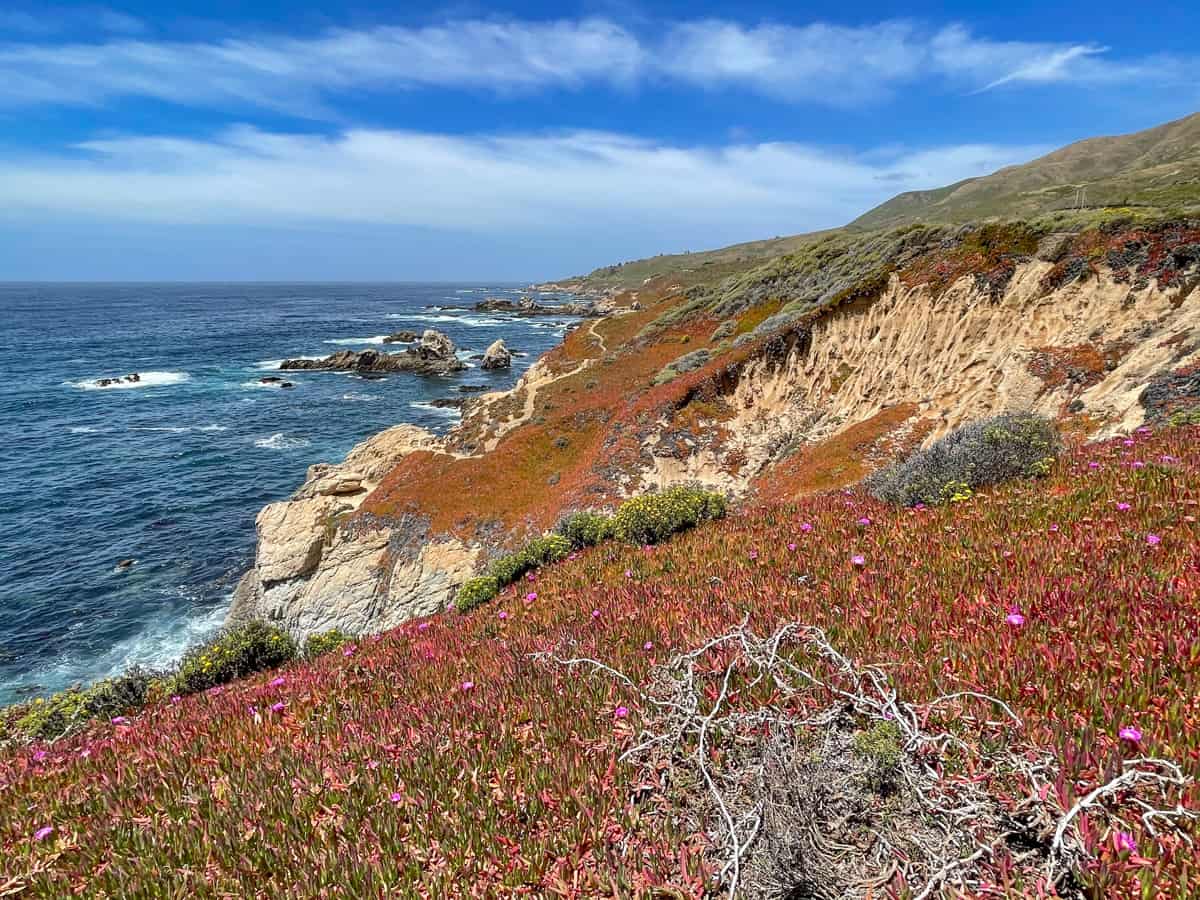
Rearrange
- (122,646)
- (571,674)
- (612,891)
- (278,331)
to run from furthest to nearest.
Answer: (278,331) → (122,646) → (571,674) → (612,891)

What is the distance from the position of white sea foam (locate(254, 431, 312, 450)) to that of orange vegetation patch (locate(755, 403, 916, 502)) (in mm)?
41786

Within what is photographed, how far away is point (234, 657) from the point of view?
9.93m

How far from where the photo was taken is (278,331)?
12388 centimetres

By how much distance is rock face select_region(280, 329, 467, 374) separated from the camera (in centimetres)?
8238

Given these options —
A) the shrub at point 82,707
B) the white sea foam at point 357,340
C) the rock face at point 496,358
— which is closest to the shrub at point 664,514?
the shrub at point 82,707

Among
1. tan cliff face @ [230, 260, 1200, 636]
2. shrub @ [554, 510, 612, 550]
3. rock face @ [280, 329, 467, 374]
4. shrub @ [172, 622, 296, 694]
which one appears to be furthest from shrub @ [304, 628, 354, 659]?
rock face @ [280, 329, 467, 374]

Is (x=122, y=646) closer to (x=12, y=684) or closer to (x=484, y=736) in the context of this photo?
(x=12, y=684)

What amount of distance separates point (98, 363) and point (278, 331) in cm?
4179

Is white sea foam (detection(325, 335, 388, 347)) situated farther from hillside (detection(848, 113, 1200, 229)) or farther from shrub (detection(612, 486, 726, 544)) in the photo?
hillside (detection(848, 113, 1200, 229))

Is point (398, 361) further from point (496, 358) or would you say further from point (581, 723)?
point (581, 723)

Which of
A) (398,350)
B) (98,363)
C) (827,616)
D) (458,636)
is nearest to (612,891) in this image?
(827,616)

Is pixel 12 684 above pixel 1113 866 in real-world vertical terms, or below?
below

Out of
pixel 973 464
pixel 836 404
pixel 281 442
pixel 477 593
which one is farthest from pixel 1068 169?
pixel 477 593

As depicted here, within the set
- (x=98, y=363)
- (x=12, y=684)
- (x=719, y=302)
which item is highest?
(x=719, y=302)
